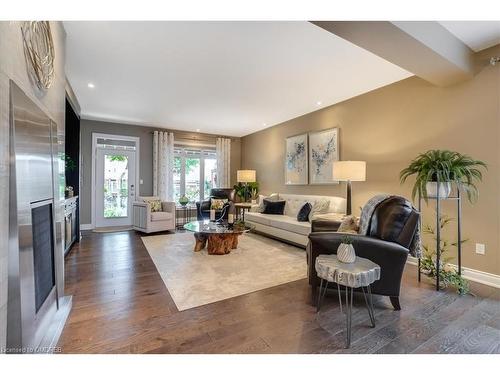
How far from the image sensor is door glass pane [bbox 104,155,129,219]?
19.2 feet

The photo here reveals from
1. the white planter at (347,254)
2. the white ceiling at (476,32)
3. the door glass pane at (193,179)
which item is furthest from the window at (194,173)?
A: the white ceiling at (476,32)

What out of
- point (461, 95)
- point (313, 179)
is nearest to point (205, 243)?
point (313, 179)

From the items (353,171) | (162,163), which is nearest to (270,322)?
(353,171)

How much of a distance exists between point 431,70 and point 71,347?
13.1 ft

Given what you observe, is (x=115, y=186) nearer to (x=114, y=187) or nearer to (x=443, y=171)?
(x=114, y=187)

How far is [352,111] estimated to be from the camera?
4.05m

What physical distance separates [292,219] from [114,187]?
15.1 ft

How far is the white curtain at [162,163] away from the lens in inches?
242

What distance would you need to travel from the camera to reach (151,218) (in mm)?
4871

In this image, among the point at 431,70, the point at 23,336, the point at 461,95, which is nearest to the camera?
the point at 23,336

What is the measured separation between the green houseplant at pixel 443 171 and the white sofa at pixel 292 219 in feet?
3.49

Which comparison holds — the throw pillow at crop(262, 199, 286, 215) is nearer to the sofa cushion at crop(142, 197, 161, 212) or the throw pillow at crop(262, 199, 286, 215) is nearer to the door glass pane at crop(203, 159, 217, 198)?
the sofa cushion at crop(142, 197, 161, 212)
